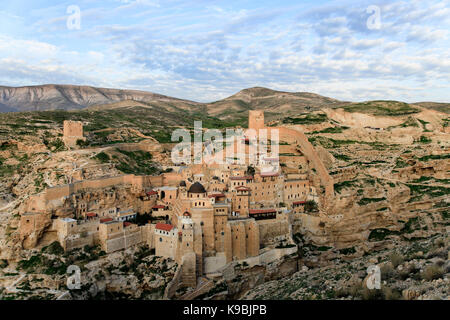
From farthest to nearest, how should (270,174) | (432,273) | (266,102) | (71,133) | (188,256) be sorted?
(266,102)
(71,133)
(270,174)
(188,256)
(432,273)

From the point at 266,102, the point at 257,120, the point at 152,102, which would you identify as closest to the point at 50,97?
the point at 152,102

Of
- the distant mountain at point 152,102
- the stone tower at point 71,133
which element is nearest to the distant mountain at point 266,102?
the distant mountain at point 152,102

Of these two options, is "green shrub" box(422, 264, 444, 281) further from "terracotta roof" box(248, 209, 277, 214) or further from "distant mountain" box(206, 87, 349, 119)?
"distant mountain" box(206, 87, 349, 119)

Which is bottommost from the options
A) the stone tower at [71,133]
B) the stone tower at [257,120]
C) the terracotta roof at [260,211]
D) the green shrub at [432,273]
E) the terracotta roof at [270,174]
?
the terracotta roof at [260,211]

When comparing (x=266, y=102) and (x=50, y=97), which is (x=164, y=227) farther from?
(x=266, y=102)

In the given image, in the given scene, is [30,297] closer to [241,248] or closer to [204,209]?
[204,209]

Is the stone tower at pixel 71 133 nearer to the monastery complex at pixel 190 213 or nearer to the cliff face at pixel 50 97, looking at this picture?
the monastery complex at pixel 190 213

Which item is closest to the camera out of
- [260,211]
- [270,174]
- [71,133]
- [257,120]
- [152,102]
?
[260,211]
